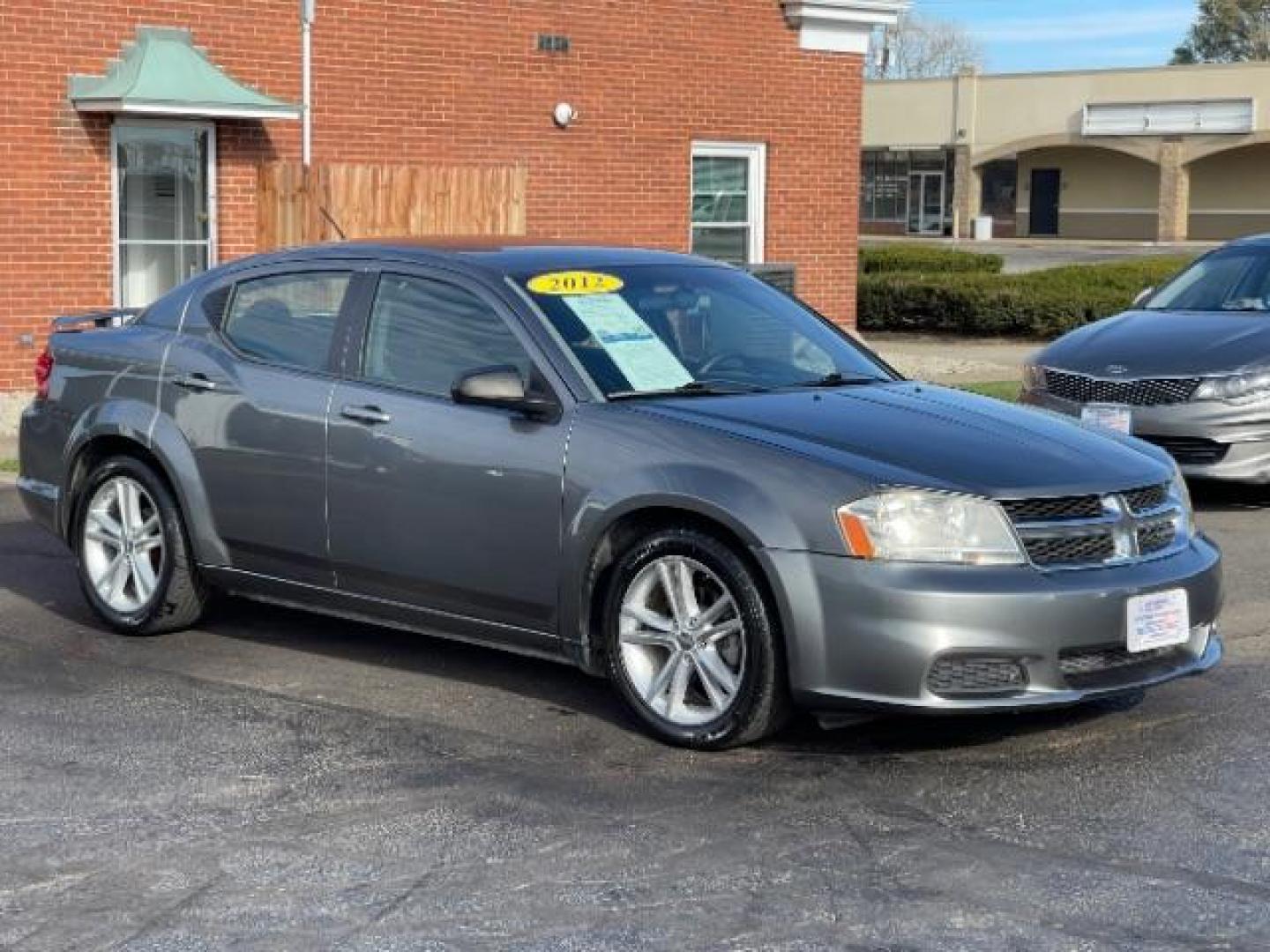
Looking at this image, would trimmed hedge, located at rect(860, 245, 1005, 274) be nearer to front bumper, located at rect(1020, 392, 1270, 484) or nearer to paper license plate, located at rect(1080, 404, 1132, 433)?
paper license plate, located at rect(1080, 404, 1132, 433)

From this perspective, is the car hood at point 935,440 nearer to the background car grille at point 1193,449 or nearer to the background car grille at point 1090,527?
the background car grille at point 1090,527

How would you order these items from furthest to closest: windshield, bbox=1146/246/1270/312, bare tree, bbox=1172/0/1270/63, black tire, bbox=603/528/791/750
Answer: bare tree, bbox=1172/0/1270/63
windshield, bbox=1146/246/1270/312
black tire, bbox=603/528/791/750

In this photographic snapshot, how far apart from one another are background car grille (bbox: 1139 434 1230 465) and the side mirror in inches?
213

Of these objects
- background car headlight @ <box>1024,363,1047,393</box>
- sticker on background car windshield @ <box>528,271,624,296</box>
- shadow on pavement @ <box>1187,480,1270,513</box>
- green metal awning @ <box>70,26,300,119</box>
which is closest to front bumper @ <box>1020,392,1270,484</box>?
shadow on pavement @ <box>1187,480,1270,513</box>

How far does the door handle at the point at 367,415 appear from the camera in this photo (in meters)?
7.11

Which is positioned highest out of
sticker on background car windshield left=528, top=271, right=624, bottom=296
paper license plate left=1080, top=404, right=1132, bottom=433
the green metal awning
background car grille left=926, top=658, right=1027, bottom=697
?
the green metal awning

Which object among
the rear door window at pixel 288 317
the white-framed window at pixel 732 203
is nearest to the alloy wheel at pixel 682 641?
the rear door window at pixel 288 317

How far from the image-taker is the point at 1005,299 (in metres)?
23.7

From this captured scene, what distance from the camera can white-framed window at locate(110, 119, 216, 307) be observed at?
50.8 ft

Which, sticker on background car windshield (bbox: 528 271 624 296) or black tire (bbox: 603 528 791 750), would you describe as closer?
black tire (bbox: 603 528 791 750)

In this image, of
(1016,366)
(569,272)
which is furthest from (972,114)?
(569,272)

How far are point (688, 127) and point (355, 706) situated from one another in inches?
491

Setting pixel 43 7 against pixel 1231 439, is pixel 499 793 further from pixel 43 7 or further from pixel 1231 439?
pixel 43 7

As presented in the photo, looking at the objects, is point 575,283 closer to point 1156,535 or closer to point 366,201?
point 1156,535
